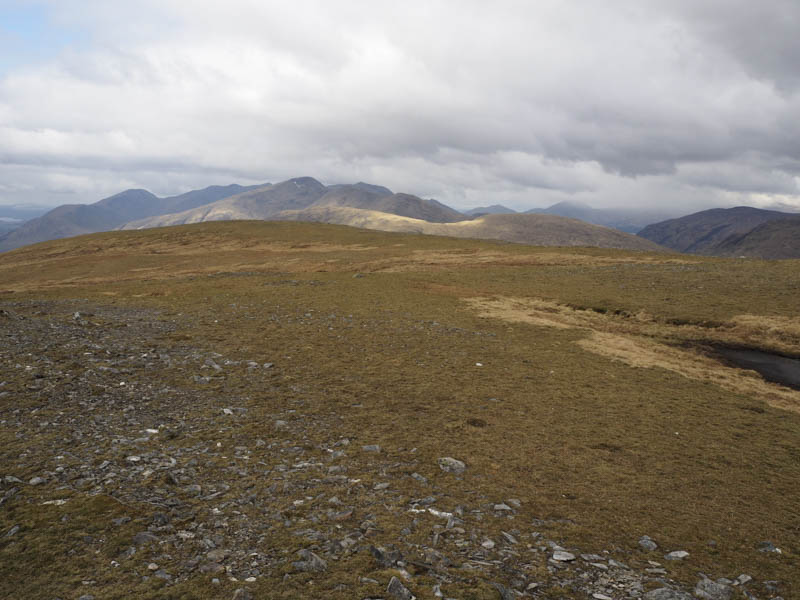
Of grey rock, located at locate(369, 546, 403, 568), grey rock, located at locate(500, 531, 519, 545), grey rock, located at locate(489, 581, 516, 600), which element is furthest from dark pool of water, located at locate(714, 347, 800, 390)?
grey rock, located at locate(369, 546, 403, 568)

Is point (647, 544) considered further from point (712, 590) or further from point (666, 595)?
point (666, 595)

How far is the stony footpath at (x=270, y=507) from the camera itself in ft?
24.7

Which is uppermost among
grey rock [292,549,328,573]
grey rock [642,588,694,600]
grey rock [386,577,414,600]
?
grey rock [386,577,414,600]

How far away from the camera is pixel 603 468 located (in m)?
12.8

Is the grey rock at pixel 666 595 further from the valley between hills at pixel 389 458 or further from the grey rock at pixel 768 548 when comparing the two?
the grey rock at pixel 768 548

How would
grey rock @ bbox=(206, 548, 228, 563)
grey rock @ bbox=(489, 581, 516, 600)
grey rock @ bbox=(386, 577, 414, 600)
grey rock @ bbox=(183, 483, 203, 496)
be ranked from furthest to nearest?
grey rock @ bbox=(183, 483, 203, 496) → grey rock @ bbox=(206, 548, 228, 563) → grey rock @ bbox=(489, 581, 516, 600) → grey rock @ bbox=(386, 577, 414, 600)

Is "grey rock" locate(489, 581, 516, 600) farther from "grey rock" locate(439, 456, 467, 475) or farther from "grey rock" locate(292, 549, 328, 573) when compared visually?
"grey rock" locate(439, 456, 467, 475)

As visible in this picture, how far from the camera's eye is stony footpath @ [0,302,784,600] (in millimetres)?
7543

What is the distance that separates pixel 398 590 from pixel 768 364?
30471mm

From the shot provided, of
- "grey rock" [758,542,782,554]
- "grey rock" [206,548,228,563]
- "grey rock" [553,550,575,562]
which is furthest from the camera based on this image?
"grey rock" [758,542,782,554]

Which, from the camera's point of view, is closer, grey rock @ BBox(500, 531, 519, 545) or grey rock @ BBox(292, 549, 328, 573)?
grey rock @ BBox(292, 549, 328, 573)

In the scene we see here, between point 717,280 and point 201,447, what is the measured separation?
54.9 m

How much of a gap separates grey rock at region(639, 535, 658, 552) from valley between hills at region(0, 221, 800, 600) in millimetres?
117

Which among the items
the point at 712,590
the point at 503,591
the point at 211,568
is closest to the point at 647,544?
the point at 712,590
